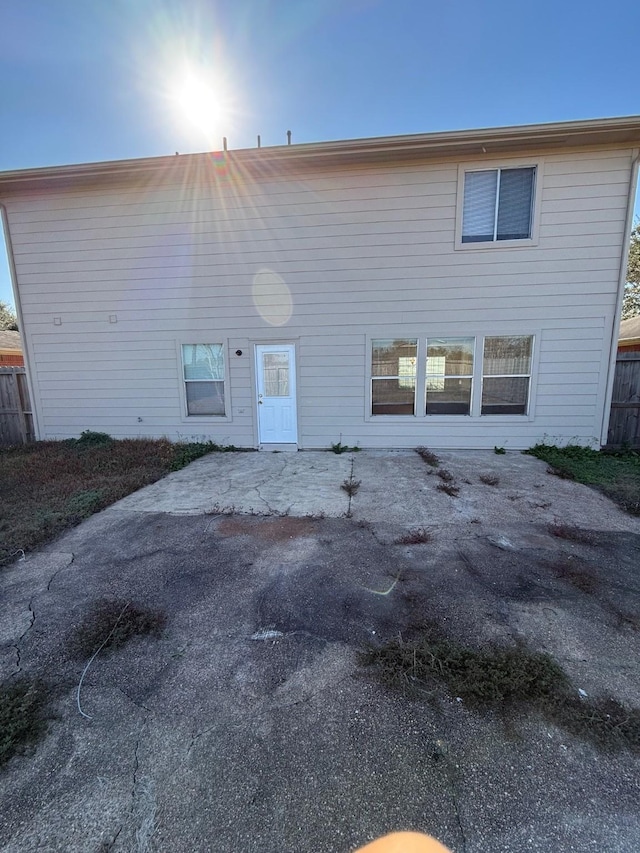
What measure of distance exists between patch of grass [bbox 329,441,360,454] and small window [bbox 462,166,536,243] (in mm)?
4482

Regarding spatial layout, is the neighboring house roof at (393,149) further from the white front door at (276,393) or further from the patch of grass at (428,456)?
the patch of grass at (428,456)

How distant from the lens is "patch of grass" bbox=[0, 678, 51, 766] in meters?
1.78

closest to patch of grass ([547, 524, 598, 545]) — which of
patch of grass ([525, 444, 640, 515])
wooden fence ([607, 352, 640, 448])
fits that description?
patch of grass ([525, 444, 640, 515])

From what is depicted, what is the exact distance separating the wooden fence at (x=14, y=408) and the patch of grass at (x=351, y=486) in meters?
7.79

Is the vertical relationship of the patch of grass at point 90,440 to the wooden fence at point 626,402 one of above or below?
below

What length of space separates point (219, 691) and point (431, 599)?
5.35 feet

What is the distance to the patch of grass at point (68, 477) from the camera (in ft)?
13.9

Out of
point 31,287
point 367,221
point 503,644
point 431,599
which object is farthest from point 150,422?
point 503,644

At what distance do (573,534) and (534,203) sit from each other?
5.95m

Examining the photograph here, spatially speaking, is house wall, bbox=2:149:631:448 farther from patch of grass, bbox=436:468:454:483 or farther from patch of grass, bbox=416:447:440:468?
patch of grass, bbox=436:468:454:483

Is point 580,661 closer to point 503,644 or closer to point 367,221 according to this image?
point 503,644

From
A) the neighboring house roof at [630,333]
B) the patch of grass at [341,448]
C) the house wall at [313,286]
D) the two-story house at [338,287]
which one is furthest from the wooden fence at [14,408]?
the neighboring house roof at [630,333]

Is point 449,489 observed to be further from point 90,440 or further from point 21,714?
point 90,440

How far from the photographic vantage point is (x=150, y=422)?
8.27 metres
